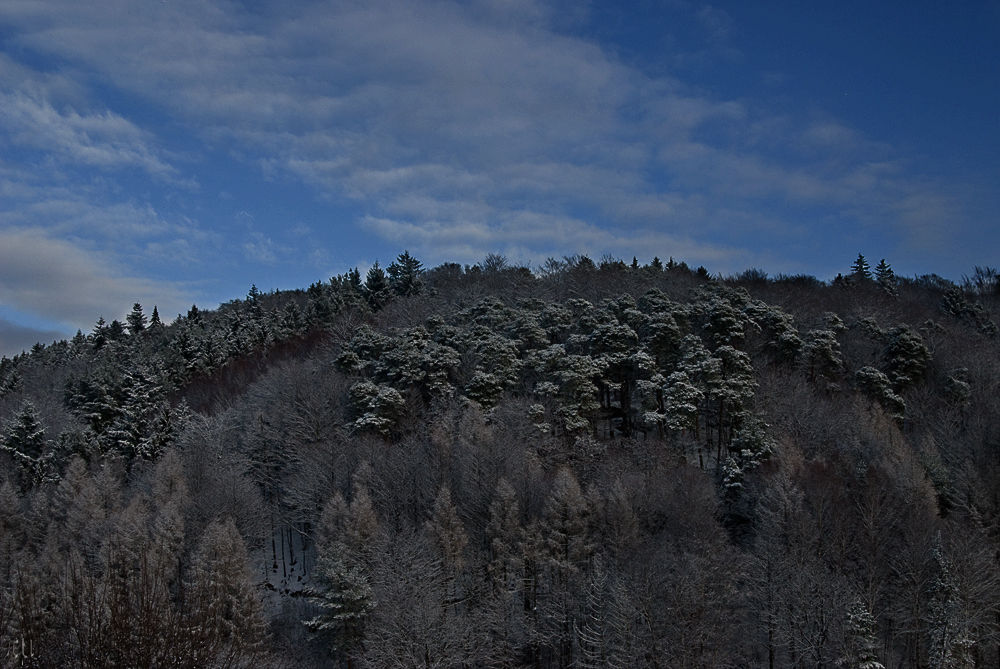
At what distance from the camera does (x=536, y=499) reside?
129ft

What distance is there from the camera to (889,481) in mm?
38969

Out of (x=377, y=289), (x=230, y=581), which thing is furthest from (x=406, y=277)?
(x=230, y=581)

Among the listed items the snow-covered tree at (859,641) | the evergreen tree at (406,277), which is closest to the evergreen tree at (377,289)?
the evergreen tree at (406,277)

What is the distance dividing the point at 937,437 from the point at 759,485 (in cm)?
1877

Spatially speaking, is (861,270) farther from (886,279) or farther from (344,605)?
(344,605)

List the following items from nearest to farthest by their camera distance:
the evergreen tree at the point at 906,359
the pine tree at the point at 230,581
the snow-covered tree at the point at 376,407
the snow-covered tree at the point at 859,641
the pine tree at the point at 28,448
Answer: the snow-covered tree at the point at 859,641
the pine tree at the point at 230,581
the snow-covered tree at the point at 376,407
the pine tree at the point at 28,448
the evergreen tree at the point at 906,359

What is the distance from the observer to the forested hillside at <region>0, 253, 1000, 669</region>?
98.6 feet

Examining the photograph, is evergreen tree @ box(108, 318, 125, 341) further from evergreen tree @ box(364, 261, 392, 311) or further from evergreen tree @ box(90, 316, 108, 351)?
evergreen tree @ box(364, 261, 392, 311)

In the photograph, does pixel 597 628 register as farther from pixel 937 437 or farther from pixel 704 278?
pixel 704 278

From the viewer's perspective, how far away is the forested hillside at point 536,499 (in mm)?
30062

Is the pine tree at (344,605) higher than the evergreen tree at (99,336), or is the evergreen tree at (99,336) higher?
the evergreen tree at (99,336)

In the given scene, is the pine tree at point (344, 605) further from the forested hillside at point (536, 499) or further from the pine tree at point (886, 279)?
the pine tree at point (886, 279)

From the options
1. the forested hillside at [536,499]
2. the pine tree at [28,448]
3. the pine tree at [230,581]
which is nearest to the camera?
the forested hillside at [536,499]

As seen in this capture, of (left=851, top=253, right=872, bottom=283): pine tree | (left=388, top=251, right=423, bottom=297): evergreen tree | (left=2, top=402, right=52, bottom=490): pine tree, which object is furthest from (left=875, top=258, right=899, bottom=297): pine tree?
(left=2, top=402, right=52, bottom=490): pine tree
